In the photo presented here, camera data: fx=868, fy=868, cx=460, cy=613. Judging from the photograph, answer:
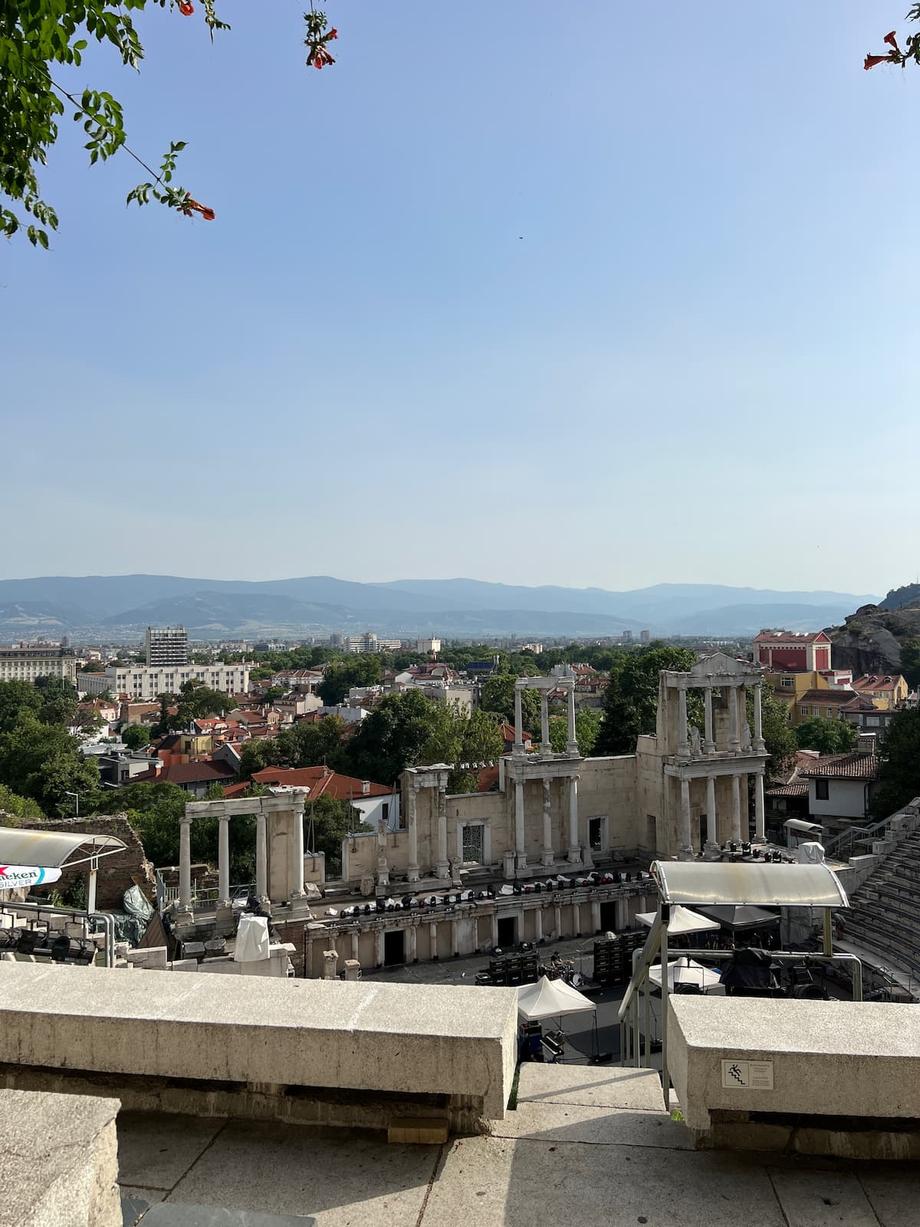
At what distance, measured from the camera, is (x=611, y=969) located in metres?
25.3

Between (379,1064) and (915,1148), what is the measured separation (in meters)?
2.82

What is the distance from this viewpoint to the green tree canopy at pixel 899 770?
39.0 m

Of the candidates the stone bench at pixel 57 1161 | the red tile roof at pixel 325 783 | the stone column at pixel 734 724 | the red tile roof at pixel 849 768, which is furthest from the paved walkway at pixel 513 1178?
the red tile roof at pixel 849 768

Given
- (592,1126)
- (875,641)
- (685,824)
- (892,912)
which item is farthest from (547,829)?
(875,641)

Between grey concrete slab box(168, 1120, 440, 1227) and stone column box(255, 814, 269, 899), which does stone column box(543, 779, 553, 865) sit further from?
grey concrete slab box(168, 1120, 440, 1227)

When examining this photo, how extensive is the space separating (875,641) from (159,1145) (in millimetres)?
137948

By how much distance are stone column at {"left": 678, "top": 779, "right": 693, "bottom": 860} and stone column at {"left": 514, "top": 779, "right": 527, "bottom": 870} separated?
20.0 ft

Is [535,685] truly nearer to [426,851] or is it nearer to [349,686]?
[426,851]

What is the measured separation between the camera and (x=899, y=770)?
3981 cm

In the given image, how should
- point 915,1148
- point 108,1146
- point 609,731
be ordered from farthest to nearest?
point 609,731 < point 915,1148 < point 108,1146

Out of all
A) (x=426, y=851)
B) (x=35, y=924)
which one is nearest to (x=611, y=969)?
(x=426, y=851)

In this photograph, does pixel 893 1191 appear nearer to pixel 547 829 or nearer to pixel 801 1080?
pixel 801 1080

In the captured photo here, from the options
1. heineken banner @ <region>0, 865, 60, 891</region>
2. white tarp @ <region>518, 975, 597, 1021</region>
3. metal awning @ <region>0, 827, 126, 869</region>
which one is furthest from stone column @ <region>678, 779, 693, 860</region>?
heineken banner @ <region>0, 865, 60, 891</region>

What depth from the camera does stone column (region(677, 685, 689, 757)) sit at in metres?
34.5
